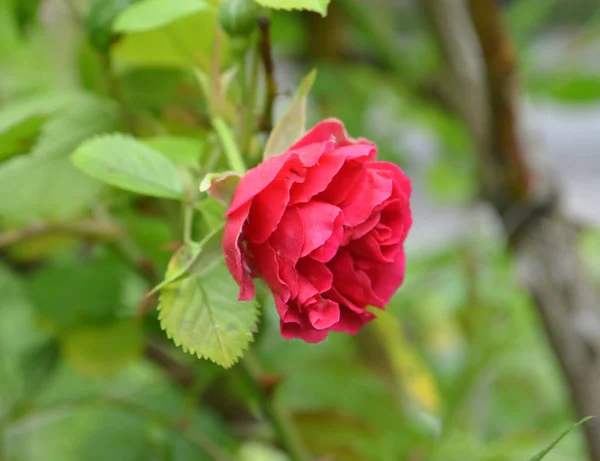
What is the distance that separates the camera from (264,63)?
8.3 inches

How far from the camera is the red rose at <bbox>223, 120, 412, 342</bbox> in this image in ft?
0.53

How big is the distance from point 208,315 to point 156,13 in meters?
0.10

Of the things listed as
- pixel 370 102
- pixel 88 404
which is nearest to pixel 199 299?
pixel 88 404

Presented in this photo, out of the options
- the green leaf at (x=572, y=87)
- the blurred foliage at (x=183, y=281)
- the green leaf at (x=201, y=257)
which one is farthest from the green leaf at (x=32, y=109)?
the green leaf at (x=572, y=87)

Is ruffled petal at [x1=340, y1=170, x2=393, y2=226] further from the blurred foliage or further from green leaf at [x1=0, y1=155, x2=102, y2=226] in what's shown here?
green leaf at [x1=0, y1=155, x2=102, y2=226]

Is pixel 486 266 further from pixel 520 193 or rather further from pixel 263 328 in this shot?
pixel 263 328

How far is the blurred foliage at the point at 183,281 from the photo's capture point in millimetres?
261

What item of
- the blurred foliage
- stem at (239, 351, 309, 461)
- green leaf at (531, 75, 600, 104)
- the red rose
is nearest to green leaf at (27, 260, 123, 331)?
the blurred foliage

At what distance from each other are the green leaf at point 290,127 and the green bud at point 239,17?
0.02 metres

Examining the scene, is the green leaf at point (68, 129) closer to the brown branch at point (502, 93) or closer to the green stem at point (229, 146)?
the green stem at point (229, 146)

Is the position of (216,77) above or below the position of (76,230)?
above

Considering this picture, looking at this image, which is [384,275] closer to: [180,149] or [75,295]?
[180,149]

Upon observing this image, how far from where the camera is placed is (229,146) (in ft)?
0.68

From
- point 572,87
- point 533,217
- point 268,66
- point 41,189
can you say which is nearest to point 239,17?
point 268,66
